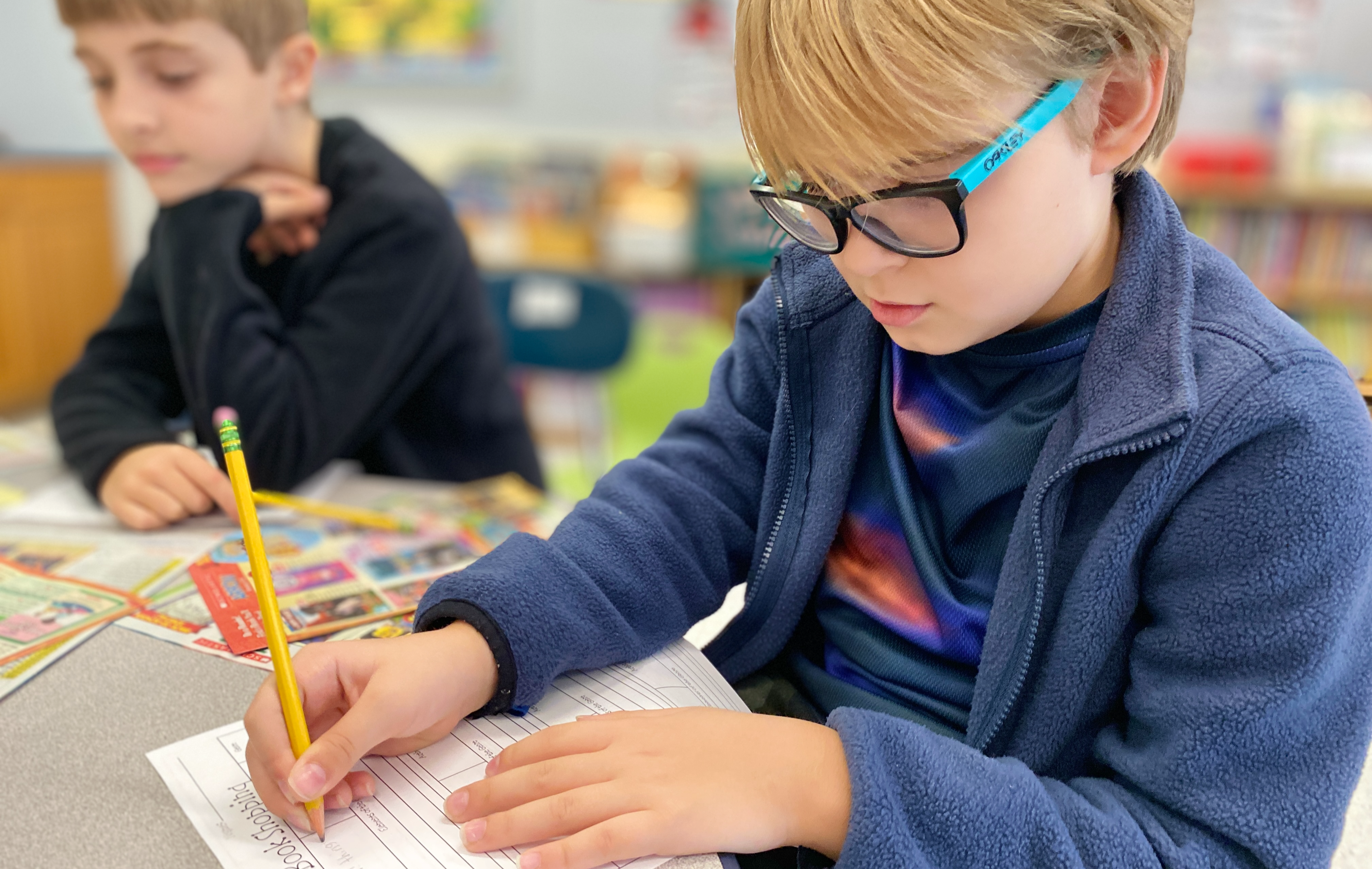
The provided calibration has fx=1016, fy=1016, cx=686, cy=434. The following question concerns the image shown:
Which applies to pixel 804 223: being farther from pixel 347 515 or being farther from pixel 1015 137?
pixel 347 515

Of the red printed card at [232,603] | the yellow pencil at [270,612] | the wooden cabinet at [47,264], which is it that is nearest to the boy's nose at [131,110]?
the red printed card at [232,603]

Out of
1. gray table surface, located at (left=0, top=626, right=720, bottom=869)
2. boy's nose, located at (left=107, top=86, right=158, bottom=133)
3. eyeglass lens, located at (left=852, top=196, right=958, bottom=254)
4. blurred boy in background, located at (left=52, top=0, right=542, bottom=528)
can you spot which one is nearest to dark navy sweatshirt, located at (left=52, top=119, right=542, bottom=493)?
blurred boy in background, located at (left=52, top=0, right=542, bottom=528)

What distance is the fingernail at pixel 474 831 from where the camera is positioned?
53 cm

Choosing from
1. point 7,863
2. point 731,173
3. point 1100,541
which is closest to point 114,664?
point 7,863

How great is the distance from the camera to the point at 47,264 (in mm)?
3973

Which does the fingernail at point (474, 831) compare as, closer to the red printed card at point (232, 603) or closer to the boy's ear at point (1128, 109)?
the red printed card at point (232, 603)

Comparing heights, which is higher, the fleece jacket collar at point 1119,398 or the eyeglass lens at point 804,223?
the eyeglass lens at point 804,223

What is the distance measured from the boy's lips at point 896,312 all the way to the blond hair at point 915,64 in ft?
0.29

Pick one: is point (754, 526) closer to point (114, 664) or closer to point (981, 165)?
point (981, 165)

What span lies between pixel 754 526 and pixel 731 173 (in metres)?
2.95

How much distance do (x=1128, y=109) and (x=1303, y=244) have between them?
10.7ft

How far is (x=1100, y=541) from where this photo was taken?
581 mm

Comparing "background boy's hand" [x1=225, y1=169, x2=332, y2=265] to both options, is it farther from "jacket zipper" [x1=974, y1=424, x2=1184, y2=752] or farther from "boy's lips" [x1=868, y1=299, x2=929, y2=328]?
"jacket zipper" [x1=974, y1=424, x2=1184, y2=752]

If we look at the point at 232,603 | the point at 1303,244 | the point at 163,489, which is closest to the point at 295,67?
the point at 163,489
